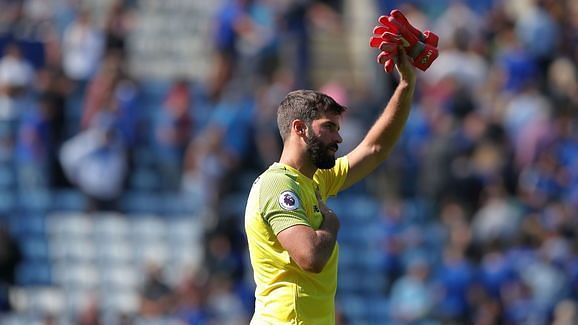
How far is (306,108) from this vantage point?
6.96m

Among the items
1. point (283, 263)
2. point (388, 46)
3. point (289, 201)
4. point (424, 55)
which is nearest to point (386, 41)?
point (388, 46)

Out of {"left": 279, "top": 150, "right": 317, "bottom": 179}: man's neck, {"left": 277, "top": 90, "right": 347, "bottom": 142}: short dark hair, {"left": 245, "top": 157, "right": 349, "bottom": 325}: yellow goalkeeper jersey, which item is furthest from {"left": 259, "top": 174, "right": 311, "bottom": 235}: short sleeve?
{"left": 277, "top": 90, "right": 347, "bottom": 142}: short dark hair

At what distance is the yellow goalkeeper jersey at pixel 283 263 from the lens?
22.4 feet

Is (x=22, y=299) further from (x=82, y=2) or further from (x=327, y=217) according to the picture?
(x=327, y=217)

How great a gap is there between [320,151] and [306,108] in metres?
0.22

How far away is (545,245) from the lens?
1583 centimetres

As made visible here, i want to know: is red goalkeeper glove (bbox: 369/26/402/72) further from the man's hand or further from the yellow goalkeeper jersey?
the yellow goalkeeper jersey

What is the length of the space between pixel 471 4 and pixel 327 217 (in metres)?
14.2

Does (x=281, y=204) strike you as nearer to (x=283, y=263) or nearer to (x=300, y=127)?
(x=283, y=263)

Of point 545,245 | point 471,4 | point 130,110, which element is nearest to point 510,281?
point 545,245

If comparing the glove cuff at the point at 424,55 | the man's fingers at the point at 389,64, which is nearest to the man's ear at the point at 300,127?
the man's fingers at the point at 389,64

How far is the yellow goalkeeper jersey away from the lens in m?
6.83

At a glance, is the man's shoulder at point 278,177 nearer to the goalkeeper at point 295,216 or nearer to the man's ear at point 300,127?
the goalkeeper at point 295,216

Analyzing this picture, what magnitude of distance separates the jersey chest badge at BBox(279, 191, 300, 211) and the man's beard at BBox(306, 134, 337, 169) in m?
0.26
